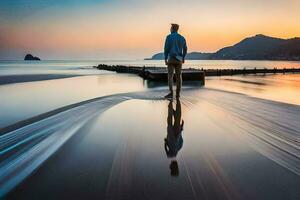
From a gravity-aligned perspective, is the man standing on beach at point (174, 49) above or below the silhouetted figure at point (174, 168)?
above

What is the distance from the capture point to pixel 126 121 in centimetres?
768

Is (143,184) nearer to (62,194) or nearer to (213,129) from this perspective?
(62,194)

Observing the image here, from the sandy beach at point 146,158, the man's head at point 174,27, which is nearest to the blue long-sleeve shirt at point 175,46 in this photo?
the man's head at point 174,27

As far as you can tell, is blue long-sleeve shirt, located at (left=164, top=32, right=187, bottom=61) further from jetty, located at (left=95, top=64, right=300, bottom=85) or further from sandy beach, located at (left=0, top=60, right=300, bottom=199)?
jetty, located at (left=95, top=64, right=300, bottom=85)

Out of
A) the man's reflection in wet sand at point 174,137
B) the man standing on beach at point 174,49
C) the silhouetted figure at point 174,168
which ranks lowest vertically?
the man's reflection in wet sand at point 174,137

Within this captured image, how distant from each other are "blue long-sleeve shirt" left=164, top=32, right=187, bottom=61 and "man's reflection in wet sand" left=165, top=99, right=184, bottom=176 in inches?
156

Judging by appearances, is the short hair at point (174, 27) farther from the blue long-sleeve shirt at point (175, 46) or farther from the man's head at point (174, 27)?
the blue long-sleeve shirt at point (175, 46)

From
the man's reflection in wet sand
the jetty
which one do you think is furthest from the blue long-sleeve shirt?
the jetty

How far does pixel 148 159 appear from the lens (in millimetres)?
4441

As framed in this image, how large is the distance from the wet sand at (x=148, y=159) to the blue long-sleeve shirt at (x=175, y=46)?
5.02 metres

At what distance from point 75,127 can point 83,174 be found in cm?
328

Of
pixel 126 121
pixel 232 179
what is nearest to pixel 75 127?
pixel 126 121

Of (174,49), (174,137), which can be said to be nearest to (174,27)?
(174,49)

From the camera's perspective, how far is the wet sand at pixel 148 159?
3.29 metres
